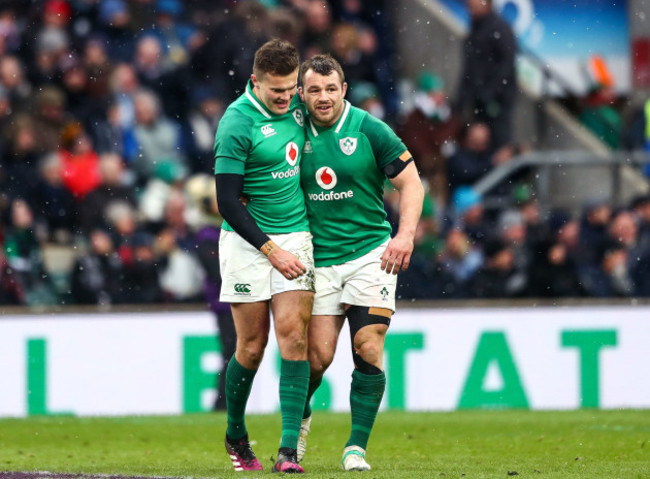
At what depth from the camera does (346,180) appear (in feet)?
24.3

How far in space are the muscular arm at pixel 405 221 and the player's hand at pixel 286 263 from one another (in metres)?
0.46

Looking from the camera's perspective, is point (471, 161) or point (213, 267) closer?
point (213, 267)

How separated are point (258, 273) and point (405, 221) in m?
0.82

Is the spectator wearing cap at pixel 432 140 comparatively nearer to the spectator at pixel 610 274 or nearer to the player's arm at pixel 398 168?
the spectator at pixel 610 274

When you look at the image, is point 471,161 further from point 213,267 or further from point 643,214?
point 213,267

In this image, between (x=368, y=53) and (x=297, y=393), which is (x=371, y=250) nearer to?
(x=297, y=393)

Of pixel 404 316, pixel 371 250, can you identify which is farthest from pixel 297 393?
pixel 404 316

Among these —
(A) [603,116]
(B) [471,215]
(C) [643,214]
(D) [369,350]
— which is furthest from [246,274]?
(A) [603,116]

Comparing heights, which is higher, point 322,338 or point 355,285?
point 355,285

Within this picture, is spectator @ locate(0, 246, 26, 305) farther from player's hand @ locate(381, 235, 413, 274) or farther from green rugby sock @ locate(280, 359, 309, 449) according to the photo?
player's hand @ locate(381, 235, 413, 274)

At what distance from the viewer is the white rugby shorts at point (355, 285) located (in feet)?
24.2

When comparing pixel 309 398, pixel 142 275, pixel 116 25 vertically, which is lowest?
pixel 309 398

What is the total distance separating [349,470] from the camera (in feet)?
23.6

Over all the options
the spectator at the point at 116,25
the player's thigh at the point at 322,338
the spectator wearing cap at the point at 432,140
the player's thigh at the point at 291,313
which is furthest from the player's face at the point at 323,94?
the spectator at the point at 116,25
